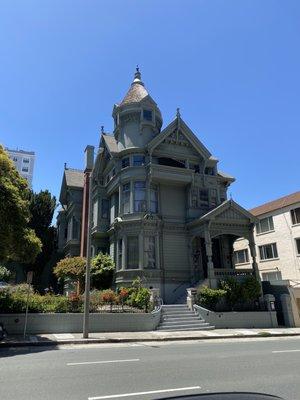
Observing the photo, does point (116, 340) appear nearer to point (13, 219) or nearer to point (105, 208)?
point (13, 219)

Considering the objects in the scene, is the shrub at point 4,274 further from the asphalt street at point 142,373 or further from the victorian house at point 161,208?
the asphalt street at point 142,373

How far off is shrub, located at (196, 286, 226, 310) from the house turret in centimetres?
1244

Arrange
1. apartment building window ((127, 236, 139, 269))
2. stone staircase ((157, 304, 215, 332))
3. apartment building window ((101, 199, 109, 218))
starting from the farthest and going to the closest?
1. apartment building window ((101, 199, 109, 218))
2. apartment building window ((127, 236, 139, 269))
3. stone staircase ((157, 304, 215, 332))

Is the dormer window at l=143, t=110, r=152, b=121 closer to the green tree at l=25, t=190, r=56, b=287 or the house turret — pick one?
the house turret

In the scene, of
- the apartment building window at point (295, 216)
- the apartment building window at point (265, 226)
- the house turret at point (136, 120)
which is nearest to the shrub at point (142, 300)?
the house turret at point (136, 120)

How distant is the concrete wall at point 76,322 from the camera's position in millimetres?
17984

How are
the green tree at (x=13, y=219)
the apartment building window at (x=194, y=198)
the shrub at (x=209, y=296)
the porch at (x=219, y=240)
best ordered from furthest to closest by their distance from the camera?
the apartment building window at (x=194, y=198) → the porch at (x=219, y=240) → the shrub at (x=209, y=296) → the green tree at (x=13, y=219)

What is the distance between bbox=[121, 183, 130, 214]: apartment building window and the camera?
2812cm

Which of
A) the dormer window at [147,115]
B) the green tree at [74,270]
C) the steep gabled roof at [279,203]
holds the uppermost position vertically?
the dormer window at [147,115]

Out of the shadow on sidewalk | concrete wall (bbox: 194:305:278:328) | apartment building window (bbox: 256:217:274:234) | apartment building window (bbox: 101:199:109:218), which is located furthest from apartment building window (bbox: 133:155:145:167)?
apartment building window (bbox: 256:217:274:234)

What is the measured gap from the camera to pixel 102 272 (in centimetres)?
2773

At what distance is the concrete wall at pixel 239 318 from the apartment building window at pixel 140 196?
849 centimetres

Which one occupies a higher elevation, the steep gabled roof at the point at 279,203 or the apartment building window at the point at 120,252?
the steep gabled roof at the point at 279,203

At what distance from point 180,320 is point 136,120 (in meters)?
16.3
